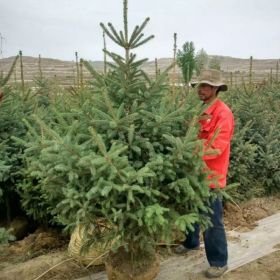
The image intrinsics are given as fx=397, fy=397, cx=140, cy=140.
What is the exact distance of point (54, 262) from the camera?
5.16 meters

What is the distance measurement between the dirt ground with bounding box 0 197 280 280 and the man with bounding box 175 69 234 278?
0.80 feet

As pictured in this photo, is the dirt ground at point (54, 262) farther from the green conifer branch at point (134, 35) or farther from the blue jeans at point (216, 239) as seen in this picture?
the green conifer branch at point (134, 35)

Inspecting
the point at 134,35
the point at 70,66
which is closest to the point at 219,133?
the point at 134,35

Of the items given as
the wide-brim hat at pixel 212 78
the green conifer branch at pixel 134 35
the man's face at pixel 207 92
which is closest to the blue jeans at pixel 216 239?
the man's face at pixel 207 92

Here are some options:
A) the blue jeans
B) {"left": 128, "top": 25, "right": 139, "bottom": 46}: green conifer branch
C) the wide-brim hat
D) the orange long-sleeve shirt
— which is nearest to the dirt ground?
the blue jeans

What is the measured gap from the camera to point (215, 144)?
432cm

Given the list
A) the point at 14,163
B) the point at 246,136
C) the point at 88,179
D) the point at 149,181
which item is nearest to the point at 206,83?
the point at 149,181

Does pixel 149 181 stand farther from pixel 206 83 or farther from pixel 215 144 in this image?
pixel 206 83

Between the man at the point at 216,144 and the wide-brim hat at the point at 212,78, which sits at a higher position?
the wide-brim hat at the point at 212,78

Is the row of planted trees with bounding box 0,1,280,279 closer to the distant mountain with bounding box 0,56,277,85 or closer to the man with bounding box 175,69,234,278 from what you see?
the man with bounding box 175,69,234,278

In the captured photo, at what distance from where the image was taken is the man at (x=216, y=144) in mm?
4391

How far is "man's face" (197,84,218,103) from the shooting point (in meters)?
4.69

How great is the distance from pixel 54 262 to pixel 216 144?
2.62m

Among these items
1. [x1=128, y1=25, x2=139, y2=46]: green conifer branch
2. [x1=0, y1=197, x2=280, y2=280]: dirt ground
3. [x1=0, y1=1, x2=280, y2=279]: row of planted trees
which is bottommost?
[x1=0, y1=197, x2=280, y2=280]: dirt ground
